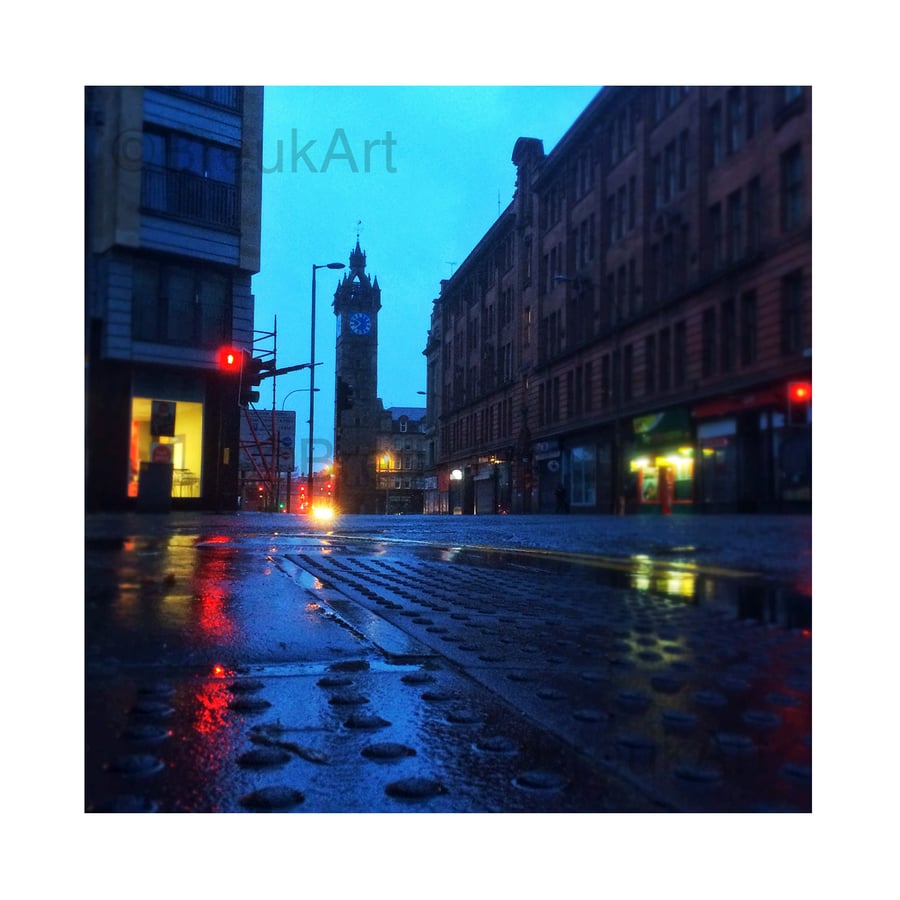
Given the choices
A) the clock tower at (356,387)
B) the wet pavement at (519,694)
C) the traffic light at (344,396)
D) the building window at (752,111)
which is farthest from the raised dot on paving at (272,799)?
the building window at (752,111)

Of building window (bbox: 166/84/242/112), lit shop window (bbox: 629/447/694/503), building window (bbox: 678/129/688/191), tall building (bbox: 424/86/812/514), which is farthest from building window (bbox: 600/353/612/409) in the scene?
building window (bbox: 166/84/242/112)

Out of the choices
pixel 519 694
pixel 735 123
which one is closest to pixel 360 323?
pixel 735 123

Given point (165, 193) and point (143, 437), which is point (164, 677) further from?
point (165, 193)

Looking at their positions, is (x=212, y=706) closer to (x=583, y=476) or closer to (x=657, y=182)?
(x=583, y=476)

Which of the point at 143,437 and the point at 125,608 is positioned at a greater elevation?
the point at 143,437
